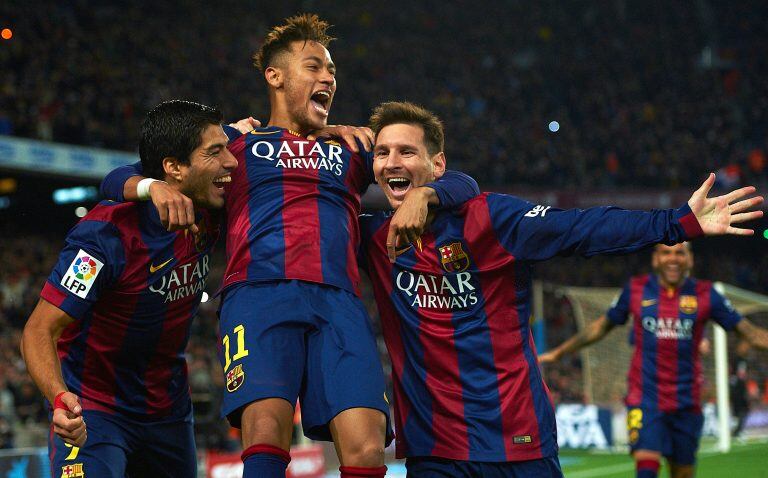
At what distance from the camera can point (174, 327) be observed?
15.0 feet

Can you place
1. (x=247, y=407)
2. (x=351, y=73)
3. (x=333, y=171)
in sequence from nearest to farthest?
(x=247, y=407), (x=333, y=171), (x=351, y=73)

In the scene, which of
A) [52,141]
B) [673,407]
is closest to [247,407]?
[673,407]

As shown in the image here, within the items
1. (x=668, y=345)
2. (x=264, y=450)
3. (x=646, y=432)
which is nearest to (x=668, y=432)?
(x=646, y=432)

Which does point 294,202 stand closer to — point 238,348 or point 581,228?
point 238,348

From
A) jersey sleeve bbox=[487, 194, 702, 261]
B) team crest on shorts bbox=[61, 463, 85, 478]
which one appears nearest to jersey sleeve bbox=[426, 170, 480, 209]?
jersey sleeve bbox=[487, 194, 702, 261]

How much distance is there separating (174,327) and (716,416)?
15.4m

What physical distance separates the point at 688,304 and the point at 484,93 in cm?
2139

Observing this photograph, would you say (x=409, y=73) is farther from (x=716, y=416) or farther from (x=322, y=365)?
(x=322, y=365)

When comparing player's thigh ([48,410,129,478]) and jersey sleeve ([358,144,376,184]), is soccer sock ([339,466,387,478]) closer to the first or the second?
player's thigh ([48,410,129,478])

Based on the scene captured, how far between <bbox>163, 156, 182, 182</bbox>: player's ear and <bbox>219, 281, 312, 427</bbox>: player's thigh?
2.42 ft

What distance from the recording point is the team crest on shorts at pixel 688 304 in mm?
8469

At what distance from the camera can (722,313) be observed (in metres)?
8.34

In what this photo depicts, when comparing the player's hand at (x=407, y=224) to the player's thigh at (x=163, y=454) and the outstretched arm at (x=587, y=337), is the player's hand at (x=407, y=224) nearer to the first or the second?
the player's thigh at (x=163, y=454)

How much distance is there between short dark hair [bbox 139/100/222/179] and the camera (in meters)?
4.32
